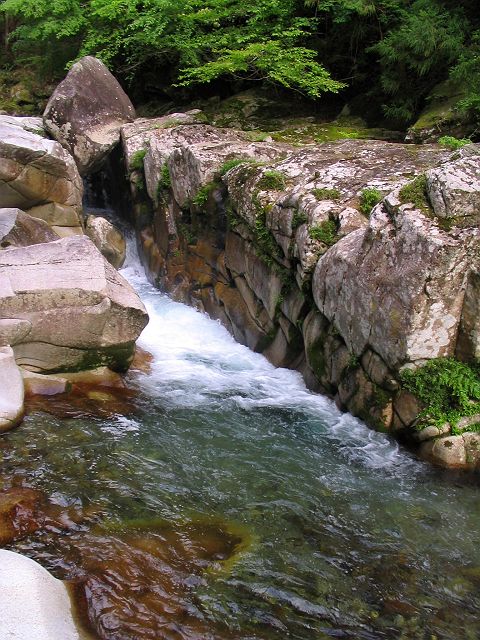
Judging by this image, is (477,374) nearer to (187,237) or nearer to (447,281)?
(447,281)

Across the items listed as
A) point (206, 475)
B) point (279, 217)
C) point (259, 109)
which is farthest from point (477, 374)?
point (259, 109)

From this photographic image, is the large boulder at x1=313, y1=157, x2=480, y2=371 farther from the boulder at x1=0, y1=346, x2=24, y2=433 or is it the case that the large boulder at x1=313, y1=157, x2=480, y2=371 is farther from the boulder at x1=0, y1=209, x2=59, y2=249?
the boulder at x1=0, y1=209, x2=59, y2=249

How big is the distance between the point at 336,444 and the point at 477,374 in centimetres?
173

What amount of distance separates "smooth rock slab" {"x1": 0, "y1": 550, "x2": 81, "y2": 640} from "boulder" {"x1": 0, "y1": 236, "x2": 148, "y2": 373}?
4043 mm

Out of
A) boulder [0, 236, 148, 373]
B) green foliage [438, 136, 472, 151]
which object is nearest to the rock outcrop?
green foliage [438, 136, 472, 151]

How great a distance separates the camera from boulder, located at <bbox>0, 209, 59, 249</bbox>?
9883mm

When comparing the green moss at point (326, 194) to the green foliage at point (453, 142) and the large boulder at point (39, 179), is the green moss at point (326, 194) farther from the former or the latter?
the large boulder at point (39, 179)

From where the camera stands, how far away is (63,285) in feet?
26.3

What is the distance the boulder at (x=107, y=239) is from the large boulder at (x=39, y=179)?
509 millimetres

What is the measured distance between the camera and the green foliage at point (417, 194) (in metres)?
6.92

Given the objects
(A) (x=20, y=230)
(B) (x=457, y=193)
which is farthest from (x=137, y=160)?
(B) (x=457, y=193)

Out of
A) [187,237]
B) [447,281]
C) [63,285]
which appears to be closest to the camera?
[447,281]

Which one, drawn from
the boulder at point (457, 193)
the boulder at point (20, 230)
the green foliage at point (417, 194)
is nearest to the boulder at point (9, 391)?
the boulder at point (20, 230)

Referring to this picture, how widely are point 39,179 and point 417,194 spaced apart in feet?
26.4
